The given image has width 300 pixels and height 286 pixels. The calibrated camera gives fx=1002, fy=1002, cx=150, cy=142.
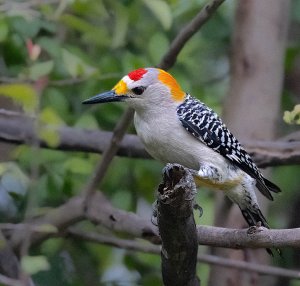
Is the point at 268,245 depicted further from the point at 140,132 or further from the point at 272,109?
the point at 272,109

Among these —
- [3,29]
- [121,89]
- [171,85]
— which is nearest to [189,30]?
[171,85]

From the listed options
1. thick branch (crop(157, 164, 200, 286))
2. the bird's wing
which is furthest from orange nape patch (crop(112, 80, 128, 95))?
thick branch (crop(157, 164, 200, 286))

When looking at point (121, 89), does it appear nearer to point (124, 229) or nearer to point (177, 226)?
point (124, 229)

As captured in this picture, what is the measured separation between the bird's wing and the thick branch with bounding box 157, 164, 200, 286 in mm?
708

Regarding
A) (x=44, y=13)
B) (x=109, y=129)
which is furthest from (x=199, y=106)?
(x=109, y=129)

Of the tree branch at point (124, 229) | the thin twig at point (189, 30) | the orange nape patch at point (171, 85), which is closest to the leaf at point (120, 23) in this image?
the thin twig at point (189, 30)

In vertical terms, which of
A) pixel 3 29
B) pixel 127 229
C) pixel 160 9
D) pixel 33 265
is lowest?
pixel 33 265

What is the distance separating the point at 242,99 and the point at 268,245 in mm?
2018

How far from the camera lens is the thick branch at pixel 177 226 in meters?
3.55

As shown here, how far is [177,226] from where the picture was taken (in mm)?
3660

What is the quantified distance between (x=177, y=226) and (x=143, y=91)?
1005 millimetres

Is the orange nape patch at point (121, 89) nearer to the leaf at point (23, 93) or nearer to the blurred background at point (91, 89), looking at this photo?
the blurred background at point (91, 89)

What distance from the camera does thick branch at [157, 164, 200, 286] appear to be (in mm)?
3549

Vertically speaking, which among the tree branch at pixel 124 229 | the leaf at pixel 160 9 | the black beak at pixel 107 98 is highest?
the leaf at pixel 160 9
